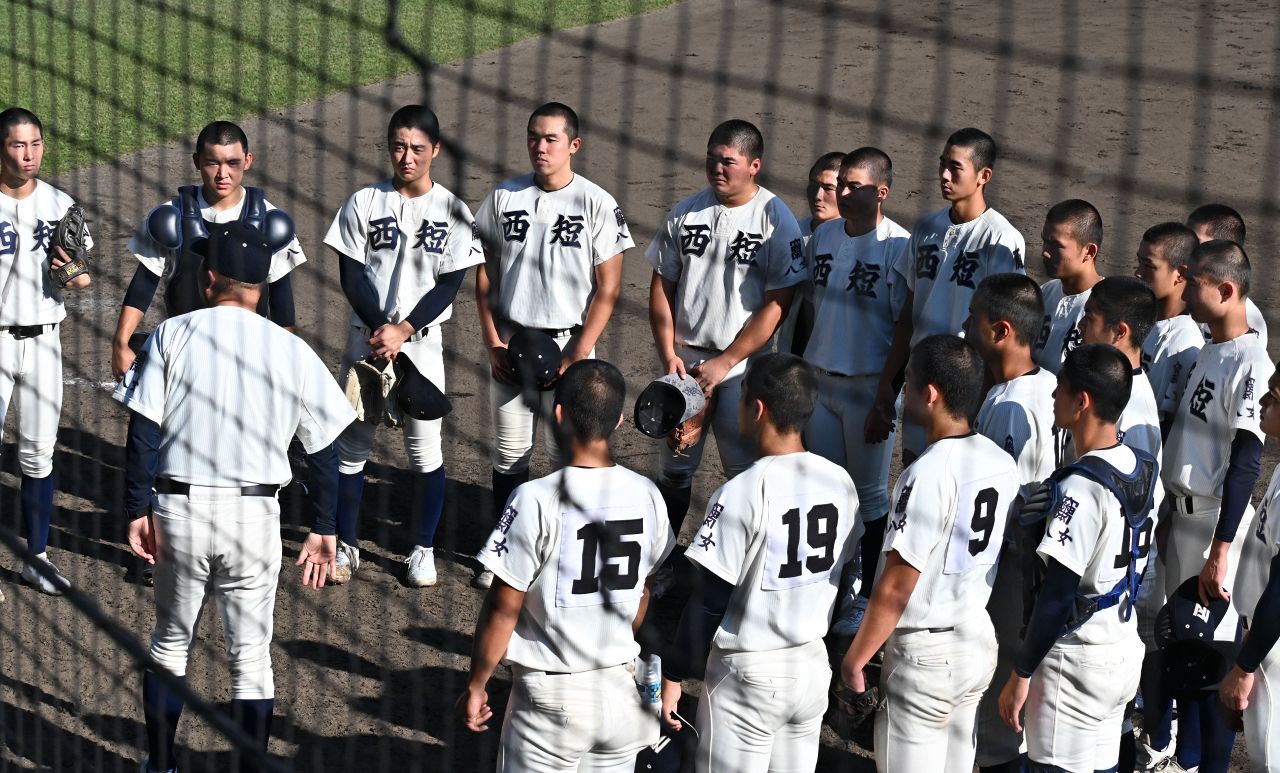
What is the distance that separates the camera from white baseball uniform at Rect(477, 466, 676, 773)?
10.6ft

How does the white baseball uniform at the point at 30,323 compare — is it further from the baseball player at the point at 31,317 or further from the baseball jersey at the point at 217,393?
the baseball jersey at the point at 217,393

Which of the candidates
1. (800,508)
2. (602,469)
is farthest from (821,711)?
(602,469)

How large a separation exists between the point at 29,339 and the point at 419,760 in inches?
83.1

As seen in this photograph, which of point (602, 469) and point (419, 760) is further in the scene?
point (419, 760)

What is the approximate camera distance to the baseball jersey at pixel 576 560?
3.21 m

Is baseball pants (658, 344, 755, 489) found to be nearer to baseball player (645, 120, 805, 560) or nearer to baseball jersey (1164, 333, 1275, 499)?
baseball player (645, 120, 805, 560)

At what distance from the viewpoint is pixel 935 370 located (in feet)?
11.0

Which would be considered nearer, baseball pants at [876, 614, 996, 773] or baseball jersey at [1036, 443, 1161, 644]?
baseball jersey at [1036, 443, 1161, 644]

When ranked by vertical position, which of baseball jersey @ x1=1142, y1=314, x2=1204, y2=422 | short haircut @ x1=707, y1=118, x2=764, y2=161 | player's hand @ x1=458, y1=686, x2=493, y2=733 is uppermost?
short haircut @ x1=707, y1=118, x2=764, y2=161

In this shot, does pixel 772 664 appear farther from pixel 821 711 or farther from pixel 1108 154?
pixel 1108 154

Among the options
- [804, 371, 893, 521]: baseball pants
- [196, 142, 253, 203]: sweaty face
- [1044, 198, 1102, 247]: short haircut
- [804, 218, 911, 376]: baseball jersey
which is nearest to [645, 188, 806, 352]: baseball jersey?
[804, 218, 911, 376]: baseball jersey

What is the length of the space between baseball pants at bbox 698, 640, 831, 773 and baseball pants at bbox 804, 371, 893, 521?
4.61 ft

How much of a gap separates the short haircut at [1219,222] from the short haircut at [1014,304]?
43.2 inches

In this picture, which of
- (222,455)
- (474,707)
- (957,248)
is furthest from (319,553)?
(957,248)
